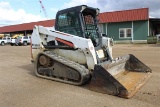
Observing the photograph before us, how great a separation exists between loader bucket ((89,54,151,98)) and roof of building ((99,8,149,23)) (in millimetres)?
20211

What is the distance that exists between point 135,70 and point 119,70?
71 centimetres

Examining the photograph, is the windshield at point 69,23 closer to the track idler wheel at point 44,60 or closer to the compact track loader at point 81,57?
the compact track loader at point 81,57

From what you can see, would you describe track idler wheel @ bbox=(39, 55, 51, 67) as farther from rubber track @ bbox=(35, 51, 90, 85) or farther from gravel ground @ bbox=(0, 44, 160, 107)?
gravel ground @ bbox=(0, 44, 160, 107)

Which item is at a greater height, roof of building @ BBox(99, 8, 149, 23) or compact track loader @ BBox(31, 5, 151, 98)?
roof of building @ BBox(99, 8, 149, 23)

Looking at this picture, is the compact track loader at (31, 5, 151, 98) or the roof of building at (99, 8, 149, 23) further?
the roof of building at (99, 8, 149, 23)

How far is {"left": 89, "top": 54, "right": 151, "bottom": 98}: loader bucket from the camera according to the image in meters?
5.19

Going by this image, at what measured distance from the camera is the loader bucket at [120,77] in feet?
17.0

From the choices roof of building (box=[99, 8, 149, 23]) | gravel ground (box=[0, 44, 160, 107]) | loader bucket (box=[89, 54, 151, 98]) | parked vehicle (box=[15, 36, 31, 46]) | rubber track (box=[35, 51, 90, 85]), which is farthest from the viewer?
parked vehicle (box=[15, 36, 31, 46])

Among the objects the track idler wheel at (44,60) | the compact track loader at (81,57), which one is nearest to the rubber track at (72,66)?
the compact track loader at (81,57)

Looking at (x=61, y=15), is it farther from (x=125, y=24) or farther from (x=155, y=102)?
(x=125, y=24)

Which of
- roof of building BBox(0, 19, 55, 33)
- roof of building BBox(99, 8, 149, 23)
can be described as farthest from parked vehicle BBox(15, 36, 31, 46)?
roof of building BBox(99, 8, 149, 23)

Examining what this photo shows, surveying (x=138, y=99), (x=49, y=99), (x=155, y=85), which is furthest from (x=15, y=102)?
(x=155, y=85)

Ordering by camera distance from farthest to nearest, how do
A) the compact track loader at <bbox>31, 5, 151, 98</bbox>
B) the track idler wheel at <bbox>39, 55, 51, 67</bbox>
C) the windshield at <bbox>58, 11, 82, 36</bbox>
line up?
the track idler wheel at <bbox>39, 55, 51, 67</bbox> → the windshield at <bbox>58, 11, 82, 36</bbox> → the compact track loader at <bbox>31, 5, 151, 98</bbox>

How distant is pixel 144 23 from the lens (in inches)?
1074
